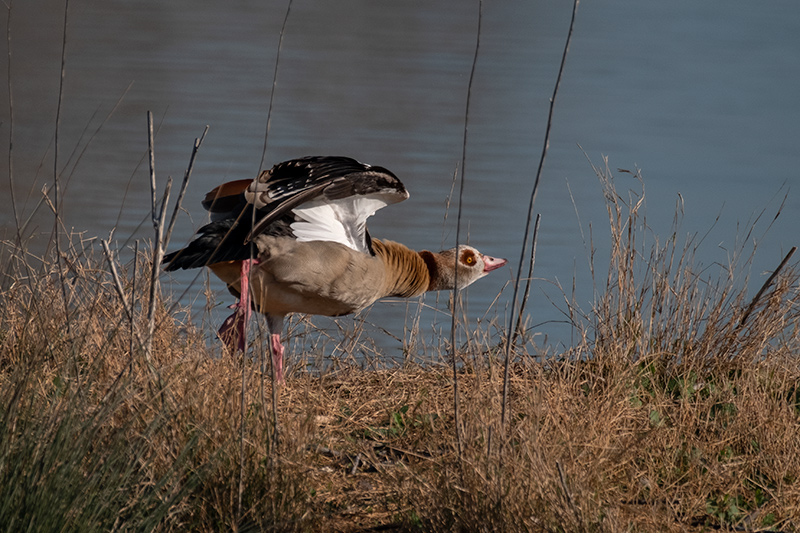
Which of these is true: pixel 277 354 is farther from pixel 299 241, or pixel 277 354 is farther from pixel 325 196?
pixel 325 196

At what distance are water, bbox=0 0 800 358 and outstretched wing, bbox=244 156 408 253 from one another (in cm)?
47

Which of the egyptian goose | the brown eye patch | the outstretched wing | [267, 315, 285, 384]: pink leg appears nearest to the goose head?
the brown eye patch

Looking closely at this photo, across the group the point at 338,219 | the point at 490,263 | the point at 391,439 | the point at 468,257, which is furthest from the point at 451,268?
the point at 391,439

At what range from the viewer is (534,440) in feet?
9.99

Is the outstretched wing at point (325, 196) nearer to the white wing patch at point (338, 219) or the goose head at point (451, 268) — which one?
the white wing patch at point (338, 219)

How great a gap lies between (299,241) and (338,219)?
28cm

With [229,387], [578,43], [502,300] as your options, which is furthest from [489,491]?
[578,43]

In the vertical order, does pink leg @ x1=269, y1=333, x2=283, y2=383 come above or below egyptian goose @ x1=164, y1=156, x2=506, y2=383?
below

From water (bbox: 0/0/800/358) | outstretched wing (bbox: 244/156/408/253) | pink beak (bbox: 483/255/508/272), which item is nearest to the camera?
outstretched wing (bbox: 244/156/408/253)

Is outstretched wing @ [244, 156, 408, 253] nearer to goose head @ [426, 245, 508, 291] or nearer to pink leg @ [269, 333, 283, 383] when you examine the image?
pink leg @ [269, 333, 283, 383]

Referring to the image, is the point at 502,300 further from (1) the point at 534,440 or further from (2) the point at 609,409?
(1) the point at 534,440

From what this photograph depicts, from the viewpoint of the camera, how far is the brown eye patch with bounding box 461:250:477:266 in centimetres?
577

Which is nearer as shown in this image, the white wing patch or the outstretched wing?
the outstretched wing

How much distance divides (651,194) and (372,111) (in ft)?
17.0
